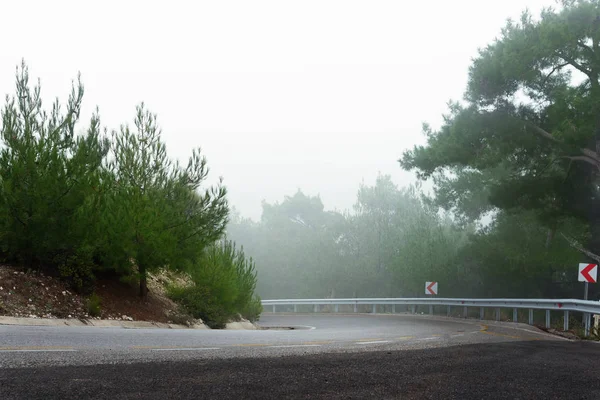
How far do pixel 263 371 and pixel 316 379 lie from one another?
670mm

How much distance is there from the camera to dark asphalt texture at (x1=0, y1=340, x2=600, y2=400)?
5.23 m

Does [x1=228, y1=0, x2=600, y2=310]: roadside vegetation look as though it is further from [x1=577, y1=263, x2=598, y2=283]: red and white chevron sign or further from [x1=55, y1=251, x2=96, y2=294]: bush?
[x1=55, y1=251, x2=96, y2=294]: bush

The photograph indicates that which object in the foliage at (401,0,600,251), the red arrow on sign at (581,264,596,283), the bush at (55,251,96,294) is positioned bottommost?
the bush at (55,251,96,294)

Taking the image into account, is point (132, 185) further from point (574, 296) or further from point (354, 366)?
point (574, 296)

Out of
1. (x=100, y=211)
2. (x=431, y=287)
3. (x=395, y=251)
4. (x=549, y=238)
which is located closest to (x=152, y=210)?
(x=100, y=211)

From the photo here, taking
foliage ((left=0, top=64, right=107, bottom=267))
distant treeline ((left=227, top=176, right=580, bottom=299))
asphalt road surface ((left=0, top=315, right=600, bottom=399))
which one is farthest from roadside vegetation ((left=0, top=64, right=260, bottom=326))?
distant treeline ((left=227, top=176, right=580, bottom=299))

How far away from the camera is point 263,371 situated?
6.66 meters

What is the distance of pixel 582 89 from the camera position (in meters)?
29.2

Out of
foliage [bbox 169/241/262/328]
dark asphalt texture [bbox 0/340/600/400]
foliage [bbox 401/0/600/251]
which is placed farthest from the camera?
foliage [bbox 401/0/600/251]

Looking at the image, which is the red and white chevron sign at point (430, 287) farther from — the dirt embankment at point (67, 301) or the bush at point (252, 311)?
the dirt embankment at point (67, 301)

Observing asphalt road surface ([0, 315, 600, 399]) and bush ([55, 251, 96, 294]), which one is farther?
bush ([55, 251, 96, 294])

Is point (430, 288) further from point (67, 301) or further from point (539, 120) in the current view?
point (67, 301)

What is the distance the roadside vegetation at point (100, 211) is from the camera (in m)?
18.2

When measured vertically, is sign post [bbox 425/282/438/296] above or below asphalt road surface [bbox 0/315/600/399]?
below
